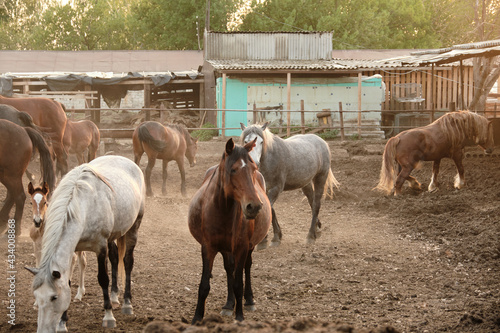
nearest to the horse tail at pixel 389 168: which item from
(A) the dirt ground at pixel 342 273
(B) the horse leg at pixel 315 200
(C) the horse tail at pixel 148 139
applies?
(A) the dirt ground at pixel 342 273

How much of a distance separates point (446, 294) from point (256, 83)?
54.8ft

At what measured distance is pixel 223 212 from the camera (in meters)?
4.50

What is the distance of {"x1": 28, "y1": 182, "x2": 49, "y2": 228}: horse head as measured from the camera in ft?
17.5

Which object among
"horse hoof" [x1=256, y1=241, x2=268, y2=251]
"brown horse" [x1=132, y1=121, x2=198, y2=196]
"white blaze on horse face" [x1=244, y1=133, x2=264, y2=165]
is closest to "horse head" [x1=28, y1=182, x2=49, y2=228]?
"white blaze on horse face" [x1=244, y1=133, x2=264, y2=165]

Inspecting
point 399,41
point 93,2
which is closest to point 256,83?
point 399,41

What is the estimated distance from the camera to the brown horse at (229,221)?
168 inches

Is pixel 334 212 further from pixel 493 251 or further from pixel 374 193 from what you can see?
pixel 493 251

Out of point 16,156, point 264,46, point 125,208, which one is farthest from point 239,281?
point 264,46

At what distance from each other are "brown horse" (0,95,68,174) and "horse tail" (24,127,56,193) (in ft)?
7.13

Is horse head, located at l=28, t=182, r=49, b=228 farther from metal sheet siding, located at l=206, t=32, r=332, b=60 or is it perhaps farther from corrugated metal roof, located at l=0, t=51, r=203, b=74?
corrugated metal roof, located at l=0, t=51, r=203, b=74

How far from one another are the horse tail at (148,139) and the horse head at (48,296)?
27.0 ft

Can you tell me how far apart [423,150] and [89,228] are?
8.64m

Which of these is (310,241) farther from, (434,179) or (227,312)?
(434,179)

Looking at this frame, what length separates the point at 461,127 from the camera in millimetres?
11805
